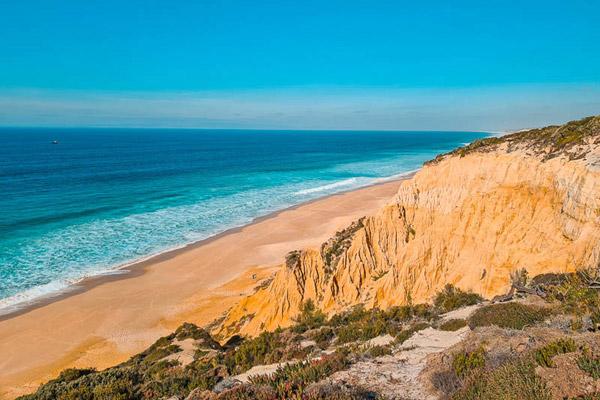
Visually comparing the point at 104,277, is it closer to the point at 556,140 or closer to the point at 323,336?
the point at 323,336

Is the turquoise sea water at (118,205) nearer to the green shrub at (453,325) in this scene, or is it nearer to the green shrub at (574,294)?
the green shrub at (453,325)

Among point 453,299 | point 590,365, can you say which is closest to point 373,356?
point 590,365

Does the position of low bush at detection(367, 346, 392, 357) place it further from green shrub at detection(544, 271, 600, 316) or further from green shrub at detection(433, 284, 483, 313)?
green shrub at detection(544, 271, 600, 316)

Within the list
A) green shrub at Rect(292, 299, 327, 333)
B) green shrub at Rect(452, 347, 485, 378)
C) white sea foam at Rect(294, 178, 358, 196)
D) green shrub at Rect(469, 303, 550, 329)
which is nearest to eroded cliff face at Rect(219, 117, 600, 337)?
green shrub at Rect(292, 299, 327, 333)

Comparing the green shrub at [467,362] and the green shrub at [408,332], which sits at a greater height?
the green shrub at [467,362]

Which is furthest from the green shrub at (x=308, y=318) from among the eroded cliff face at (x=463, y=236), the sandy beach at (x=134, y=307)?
the sandy beach at (x=134, y=307)

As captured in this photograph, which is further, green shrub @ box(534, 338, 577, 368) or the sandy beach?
the sandy beach
